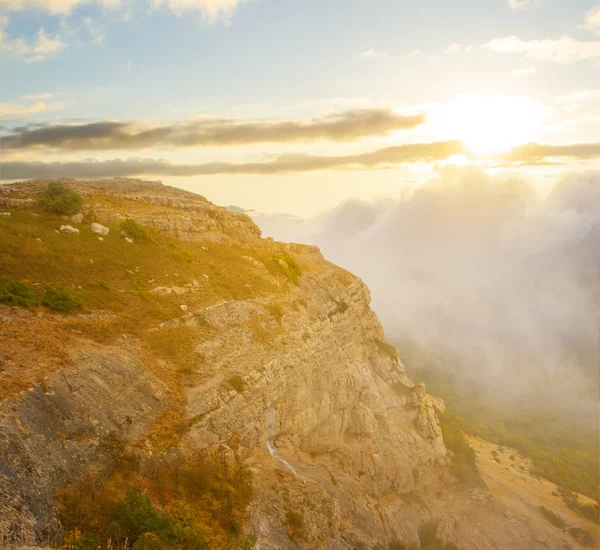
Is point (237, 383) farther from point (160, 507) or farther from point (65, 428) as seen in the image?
point (65, 428)

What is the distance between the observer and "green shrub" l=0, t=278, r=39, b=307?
25.2 m

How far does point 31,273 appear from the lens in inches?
1138

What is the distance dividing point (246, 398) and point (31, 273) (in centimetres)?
1773

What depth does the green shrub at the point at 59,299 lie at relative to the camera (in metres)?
26.8

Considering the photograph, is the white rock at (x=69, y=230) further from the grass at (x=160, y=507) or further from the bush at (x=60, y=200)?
the grass at (x=160, y=507)

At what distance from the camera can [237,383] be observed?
28.9 meters

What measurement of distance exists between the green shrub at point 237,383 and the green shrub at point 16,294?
13.7 meters

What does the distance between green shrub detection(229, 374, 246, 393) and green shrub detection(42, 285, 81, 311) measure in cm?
1181

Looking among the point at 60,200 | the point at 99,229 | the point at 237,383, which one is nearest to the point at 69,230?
the point at 99,229

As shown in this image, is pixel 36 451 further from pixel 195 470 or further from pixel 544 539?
pixel 544 539

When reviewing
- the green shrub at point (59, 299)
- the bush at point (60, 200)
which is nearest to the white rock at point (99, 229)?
the bush at point (60, 200)

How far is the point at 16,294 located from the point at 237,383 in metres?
15.4

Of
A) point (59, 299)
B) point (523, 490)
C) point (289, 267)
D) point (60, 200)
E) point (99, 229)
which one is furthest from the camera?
point (523, 490)

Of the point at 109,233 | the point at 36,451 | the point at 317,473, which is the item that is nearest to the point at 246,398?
the point at 317,473
